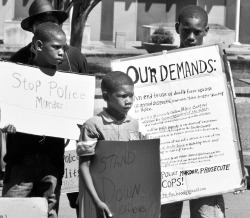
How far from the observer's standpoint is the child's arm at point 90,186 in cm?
500

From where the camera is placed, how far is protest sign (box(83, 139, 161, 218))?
5051 millimetres

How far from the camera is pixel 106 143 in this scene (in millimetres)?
5051

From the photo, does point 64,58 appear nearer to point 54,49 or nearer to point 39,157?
point 54,49

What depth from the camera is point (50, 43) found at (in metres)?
5.53

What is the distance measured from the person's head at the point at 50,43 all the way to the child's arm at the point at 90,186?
30.0 inches

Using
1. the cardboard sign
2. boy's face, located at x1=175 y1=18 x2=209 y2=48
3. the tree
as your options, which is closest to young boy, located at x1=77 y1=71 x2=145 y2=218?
the cardboard sign

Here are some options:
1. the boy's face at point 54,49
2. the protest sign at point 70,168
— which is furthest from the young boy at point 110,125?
the protest sign at point 70,168

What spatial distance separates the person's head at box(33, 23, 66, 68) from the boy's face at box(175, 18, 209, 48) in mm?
764

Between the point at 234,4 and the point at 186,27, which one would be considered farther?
the point at 234,4

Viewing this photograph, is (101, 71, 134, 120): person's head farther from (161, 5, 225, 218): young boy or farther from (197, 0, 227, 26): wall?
(197, 0, 227, 26): wall

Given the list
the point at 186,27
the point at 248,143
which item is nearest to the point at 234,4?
the point at 248,143

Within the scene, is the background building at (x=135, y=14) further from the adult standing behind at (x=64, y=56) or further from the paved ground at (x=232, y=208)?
the adult standing behind at (x=64, y=56)

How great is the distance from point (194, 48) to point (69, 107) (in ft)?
2.79

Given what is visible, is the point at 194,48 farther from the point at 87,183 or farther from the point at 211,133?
the point at 87,183
